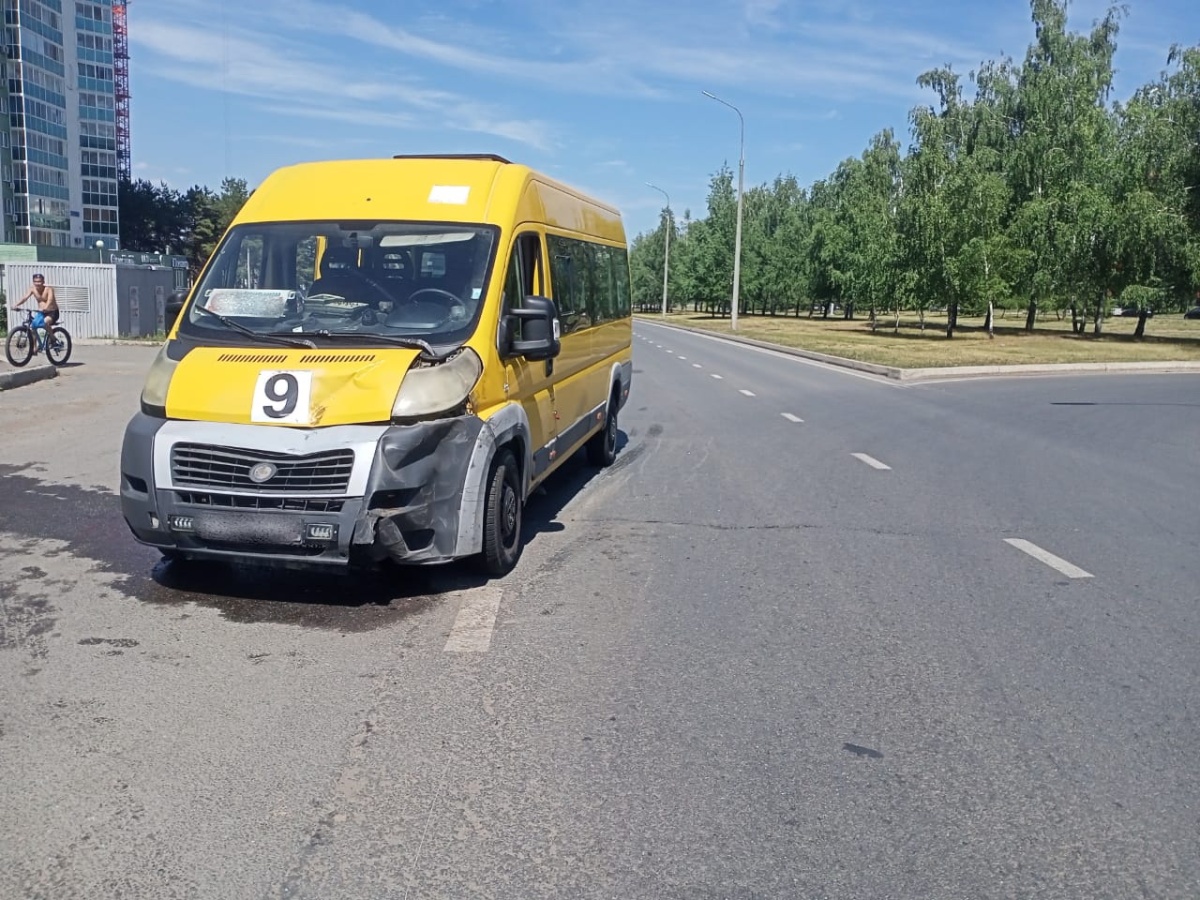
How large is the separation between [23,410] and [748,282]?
216ft

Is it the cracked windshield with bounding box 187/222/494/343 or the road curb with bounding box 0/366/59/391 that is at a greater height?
the cracked windshield with bounding box 187/222/494/343

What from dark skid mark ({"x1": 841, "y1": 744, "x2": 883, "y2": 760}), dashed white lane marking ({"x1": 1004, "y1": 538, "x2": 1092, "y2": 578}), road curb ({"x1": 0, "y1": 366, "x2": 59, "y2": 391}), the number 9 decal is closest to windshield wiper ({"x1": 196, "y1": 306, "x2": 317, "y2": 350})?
the number 9 decal

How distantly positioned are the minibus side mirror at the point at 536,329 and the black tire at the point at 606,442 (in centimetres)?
383

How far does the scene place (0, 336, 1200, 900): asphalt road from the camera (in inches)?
135

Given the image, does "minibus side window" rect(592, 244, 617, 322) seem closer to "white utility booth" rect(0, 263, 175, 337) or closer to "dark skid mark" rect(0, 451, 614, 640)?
"dark skid mark" rect(0, 451, 614, 640)

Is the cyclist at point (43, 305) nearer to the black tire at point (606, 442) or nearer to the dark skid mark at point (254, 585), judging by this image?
the black tire at point (606, 442)

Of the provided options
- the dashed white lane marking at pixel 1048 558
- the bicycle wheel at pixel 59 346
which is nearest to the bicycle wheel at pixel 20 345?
the bicycle wheel at pixel 59 346

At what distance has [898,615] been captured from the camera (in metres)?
6.16

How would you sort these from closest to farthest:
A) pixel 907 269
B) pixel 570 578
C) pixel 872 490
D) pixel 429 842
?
pixel 429 842, pixel 570 578, pixel 872 490, pixel 907 269

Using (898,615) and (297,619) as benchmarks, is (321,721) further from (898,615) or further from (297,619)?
(898,615)

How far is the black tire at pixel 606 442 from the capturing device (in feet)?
36.1

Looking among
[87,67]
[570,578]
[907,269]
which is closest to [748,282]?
[907,269]

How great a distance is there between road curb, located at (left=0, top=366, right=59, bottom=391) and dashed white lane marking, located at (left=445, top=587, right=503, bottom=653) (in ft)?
44.3

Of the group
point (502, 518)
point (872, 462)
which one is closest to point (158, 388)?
point (502, 518)
